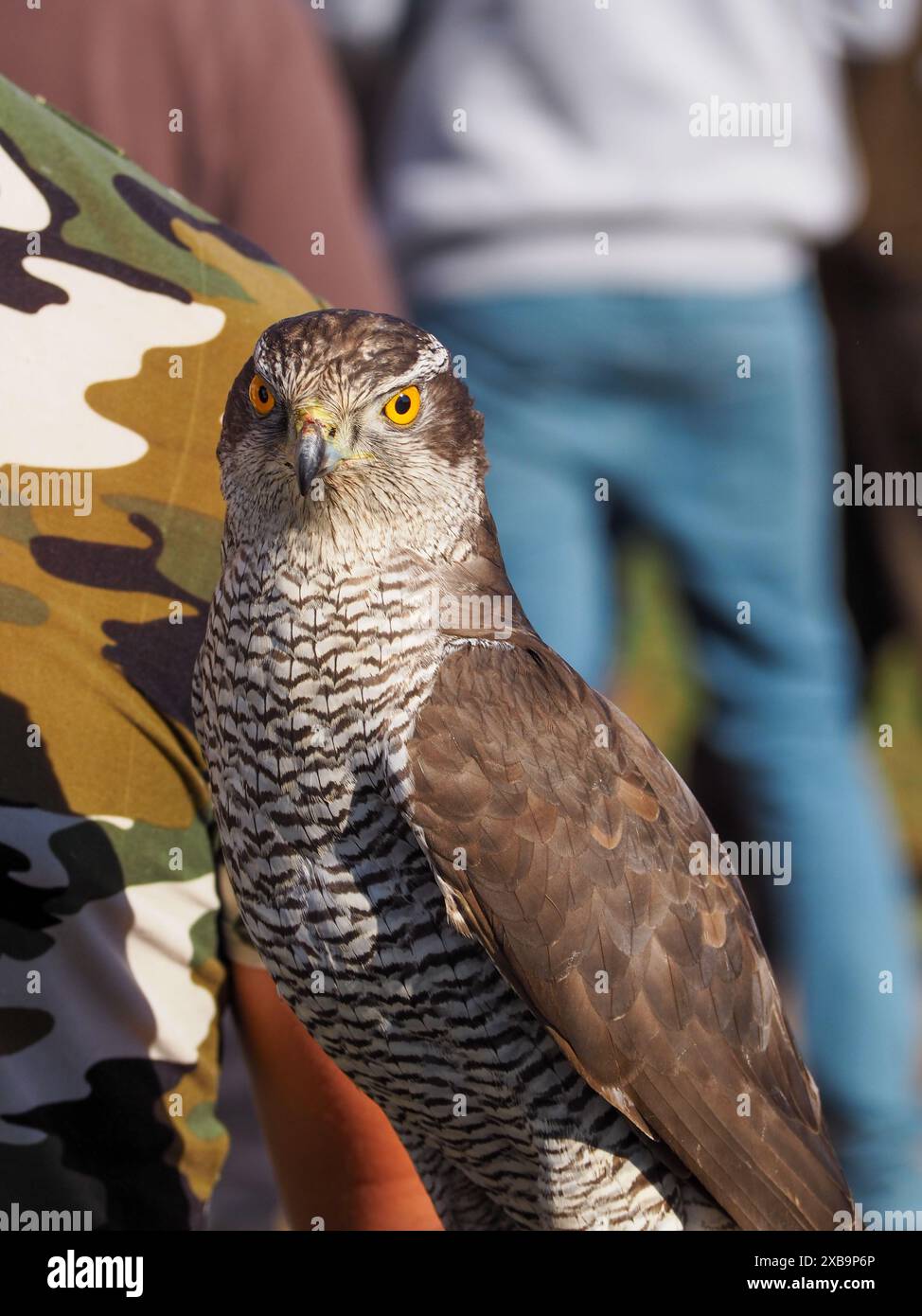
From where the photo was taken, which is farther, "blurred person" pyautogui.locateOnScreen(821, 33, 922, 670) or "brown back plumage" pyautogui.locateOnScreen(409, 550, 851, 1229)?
"blurred person" pyautogui.locateOnScreen(821, 33, 922, 670)

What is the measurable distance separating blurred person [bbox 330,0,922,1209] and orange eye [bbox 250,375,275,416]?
4.63ft

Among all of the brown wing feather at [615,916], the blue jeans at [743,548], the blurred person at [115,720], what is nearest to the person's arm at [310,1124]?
the blurred person at [115,720]

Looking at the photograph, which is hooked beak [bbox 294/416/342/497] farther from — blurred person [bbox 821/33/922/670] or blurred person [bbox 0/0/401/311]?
blurred person [bbox 821/33/922/670]

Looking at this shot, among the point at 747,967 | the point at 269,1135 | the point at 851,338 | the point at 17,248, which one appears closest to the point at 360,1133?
the point at 269,1135

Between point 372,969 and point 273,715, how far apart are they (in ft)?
0.90

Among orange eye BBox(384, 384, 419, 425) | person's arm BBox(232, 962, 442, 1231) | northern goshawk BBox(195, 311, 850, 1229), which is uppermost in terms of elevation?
orange eye BBox(384, 384, 419, 425)

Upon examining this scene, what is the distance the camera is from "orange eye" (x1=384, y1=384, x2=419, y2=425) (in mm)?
1476

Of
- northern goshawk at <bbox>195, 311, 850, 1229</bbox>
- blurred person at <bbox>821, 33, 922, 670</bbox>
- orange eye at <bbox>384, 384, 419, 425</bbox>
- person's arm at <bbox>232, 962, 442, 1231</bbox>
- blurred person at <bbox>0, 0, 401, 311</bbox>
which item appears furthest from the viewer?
blurred person at <bbox>821, 33, 922, 670</bbox>

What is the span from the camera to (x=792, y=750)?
10.6ft

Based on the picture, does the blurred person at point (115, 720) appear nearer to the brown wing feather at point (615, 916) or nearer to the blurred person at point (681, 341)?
the brown wing feather at point (615, 916)

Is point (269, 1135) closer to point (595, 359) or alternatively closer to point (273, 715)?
point (273, 715)

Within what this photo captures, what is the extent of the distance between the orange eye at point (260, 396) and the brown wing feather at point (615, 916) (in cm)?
33

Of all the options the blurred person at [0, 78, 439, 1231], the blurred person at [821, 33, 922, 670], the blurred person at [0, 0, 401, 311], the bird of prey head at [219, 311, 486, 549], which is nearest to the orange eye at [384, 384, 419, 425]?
the bird of prey head at [219, 311, 486, 549]

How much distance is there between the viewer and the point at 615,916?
1487 mm
